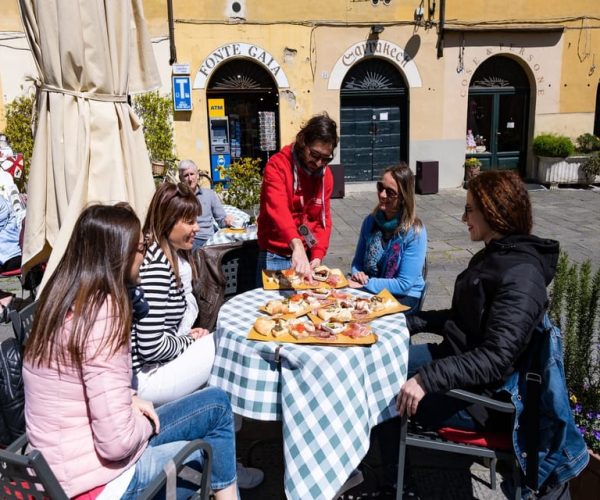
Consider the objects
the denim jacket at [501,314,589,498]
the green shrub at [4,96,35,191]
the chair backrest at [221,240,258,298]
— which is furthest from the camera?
the green shrub at [4,96,35,191]

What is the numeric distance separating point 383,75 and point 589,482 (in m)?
12.2

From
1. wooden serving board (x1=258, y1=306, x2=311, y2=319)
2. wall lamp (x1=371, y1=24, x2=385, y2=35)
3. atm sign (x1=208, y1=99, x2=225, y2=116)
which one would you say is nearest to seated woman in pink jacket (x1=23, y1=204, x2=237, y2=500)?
wooden serving board (x1=258, y1=306, x2=311, y2=319)

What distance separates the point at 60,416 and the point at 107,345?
0.26 meters

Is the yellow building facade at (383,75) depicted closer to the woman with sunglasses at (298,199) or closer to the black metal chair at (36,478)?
the woman with sunglasses at (298,199)

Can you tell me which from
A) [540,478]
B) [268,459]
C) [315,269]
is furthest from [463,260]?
[540,478]

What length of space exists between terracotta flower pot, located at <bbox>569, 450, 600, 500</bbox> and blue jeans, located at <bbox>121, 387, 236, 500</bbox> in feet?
4.84

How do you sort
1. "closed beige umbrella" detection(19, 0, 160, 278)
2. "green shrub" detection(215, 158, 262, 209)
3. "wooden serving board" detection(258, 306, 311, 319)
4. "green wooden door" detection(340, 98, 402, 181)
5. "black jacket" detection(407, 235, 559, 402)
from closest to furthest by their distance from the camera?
"black jacket" detection(407, 235, 559, 402)
"wooden serving board" detection(258, 306, 311, 319)
"closed beige umbrella" detection(19, 0, 160, 278)
"green shrub" detection(215, 158, 262, 209)
"green wooden door" detection(340, 98, 402, 181)

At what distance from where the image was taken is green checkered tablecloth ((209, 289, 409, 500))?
7.56 feet

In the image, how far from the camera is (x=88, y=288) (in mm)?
1849

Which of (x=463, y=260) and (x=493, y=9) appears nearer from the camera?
(x=463, y=260)

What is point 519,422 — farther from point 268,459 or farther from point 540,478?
point 268,459

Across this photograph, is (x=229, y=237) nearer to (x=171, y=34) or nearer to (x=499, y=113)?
(x=171, y=34)

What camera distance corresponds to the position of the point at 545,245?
2398mm

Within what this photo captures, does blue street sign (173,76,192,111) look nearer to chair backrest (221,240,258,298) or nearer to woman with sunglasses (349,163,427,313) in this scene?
chair backrest (221,240,258,298)
